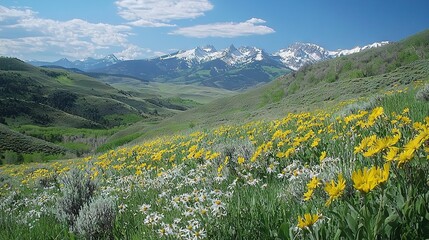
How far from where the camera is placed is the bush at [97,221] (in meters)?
4.16

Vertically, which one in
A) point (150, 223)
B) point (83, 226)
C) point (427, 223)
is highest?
point (427, 223)

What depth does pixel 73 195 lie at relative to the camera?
538 centimetres

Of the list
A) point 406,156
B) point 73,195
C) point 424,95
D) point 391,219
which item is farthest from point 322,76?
point 391,219

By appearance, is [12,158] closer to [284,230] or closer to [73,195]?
[73,195]

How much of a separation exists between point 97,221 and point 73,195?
4.69 feet

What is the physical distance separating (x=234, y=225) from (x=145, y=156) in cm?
778

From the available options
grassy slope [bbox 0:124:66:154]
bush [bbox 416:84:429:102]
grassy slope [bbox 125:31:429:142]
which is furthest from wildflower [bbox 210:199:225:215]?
grassy slope [bbox 0:124:66:154]

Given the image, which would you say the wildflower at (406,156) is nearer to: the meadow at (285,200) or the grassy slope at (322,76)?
the meadow at (285,200)

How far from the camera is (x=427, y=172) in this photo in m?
2.25

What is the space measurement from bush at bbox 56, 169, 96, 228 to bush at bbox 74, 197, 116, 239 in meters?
0.55

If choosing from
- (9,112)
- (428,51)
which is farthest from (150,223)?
(9,112)

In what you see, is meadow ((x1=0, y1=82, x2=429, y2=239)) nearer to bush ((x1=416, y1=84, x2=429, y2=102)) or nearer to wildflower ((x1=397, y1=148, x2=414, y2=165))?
wildflower ((x1=397, y1=148, x2=414, y2=165))

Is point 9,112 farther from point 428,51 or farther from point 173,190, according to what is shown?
point 173,190

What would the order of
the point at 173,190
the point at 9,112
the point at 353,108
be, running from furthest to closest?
the point at 9,112 → the point at 353,108 → the point at 173,190
